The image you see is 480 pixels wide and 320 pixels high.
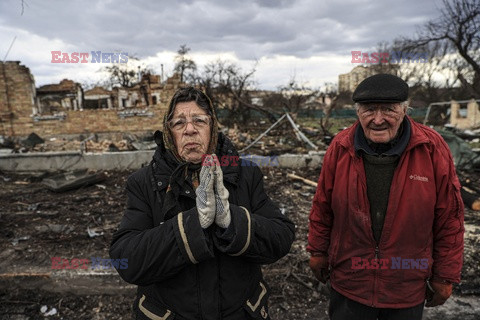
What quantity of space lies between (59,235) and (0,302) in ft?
4.98

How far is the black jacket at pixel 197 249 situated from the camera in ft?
4.37

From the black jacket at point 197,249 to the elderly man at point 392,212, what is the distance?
23.3 inches

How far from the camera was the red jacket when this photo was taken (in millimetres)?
1817

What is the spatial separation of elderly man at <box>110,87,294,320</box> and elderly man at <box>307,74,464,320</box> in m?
0.60

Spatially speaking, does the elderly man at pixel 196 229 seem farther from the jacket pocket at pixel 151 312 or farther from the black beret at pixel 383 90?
the black beret at pixel 383 90

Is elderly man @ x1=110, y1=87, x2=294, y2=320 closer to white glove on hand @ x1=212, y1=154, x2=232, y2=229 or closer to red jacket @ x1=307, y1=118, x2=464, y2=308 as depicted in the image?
white glove on hand @ x1=212, y1=154, x2=232, y2=229

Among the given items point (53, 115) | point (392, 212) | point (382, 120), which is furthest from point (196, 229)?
point (53, 115)

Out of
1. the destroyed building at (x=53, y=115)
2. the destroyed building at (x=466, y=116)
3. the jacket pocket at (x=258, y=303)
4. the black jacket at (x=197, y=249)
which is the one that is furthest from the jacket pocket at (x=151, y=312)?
the destroyed building at (x=466, y=116)

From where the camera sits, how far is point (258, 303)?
160cm

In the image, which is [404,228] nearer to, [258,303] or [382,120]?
[382,120]

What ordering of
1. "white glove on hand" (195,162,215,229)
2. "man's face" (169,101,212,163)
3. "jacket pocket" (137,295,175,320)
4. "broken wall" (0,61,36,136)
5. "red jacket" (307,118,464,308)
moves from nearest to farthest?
"white glove on hand" (195,162,215,229) → "jacket pocket" (137,295,175,320) → "man's face" (169,101,212,163) → "red jacket" (307,118,464,308) → "broken wall" (0,61,36,136)

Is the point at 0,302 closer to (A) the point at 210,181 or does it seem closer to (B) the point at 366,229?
(A) the point at 210,181

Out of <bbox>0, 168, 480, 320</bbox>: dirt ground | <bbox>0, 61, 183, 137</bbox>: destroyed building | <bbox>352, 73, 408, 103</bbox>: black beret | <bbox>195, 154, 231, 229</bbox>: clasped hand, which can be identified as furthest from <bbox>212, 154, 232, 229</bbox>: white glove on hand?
<bbox>0, 61, 183, 137</bbox>: destroyed building

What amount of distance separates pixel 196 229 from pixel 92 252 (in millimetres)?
3451
